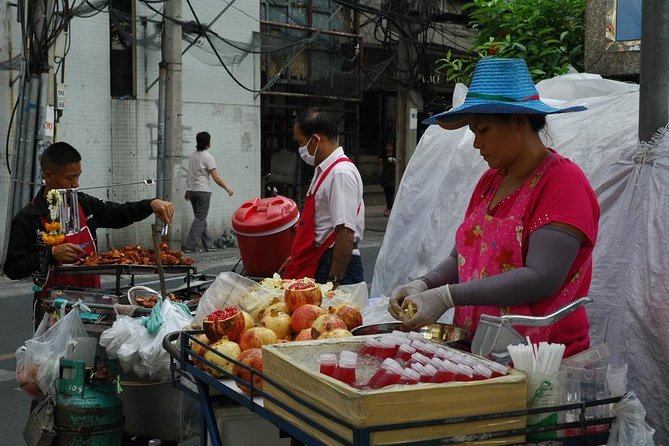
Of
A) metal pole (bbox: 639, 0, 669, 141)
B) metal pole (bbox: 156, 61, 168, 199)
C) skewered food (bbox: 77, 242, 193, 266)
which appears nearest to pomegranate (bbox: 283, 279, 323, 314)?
skewered food (bbox: 77, 242, 193, 266)

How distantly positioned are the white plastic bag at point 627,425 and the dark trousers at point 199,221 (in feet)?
40.1

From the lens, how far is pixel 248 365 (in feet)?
8.97

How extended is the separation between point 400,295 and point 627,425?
852 mm

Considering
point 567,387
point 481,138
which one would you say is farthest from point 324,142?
point 567,387

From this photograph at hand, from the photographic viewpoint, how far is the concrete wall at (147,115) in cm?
1325

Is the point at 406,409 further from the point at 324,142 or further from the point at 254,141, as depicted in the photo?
the point at 254,141

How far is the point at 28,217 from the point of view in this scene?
439cm

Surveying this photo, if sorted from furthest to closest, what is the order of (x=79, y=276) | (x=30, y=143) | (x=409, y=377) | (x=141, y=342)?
(x=30, y=143) → (x=79, y=276) → (x=141, y=342) → (x=409, y=377)

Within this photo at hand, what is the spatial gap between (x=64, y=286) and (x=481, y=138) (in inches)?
96.6

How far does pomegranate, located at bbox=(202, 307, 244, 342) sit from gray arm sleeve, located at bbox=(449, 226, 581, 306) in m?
0.99

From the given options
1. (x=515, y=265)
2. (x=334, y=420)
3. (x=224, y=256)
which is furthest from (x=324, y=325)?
(x=224, y=256)

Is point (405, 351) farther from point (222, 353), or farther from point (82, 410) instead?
point (82, 410)

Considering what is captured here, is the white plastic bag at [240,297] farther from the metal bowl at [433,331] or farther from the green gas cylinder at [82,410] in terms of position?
the green gas cylinder at [82,410]

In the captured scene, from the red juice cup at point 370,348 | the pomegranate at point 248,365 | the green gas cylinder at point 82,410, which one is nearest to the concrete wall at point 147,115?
the green gas cylinder at point 82,410
